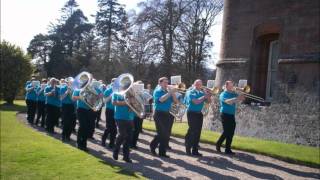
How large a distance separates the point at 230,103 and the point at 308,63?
457cm

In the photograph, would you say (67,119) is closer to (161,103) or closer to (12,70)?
(161,103)

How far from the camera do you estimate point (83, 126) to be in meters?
11.8

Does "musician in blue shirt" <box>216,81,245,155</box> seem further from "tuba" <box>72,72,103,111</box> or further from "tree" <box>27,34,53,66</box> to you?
"tree" <box>27,34,53,66</box>

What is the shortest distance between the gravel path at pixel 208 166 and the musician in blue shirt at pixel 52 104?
322 cm

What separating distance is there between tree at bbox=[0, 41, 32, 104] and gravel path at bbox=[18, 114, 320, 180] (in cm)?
2140

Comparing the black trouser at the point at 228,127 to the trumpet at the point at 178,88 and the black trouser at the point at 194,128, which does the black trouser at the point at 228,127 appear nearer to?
the black trouser at the point at 194,128

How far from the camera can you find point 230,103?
1229 centimetres

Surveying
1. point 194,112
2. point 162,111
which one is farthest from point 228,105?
point 162,111

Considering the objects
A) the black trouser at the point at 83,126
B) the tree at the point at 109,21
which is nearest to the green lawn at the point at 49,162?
the black trouser at the point at 83,126

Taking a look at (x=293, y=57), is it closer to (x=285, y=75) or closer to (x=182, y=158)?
(x=285, y=75)

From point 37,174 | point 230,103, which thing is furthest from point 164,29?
point 37,174

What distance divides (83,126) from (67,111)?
7.77 ft

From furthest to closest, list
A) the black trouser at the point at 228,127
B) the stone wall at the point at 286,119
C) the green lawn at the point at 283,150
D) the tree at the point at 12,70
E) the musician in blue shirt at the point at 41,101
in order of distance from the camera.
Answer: the tree at the point at 12,70, the musician in blue shirt at the point at 41,101, the stone wall at the point at 286,119, the black trouser at the point at 228,127, the green lawn at the point at 283,150

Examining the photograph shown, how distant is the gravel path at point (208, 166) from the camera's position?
31.3 ft
